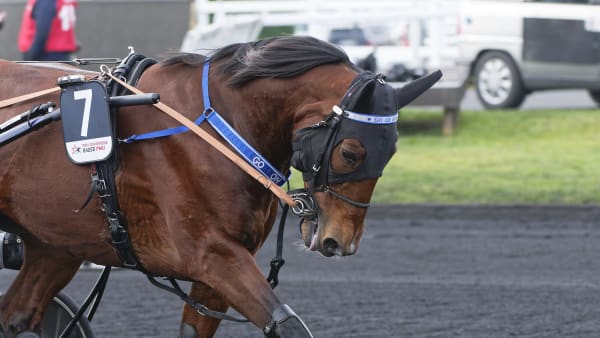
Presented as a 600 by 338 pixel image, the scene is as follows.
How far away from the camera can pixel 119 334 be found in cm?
614

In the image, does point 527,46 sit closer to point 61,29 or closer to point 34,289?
point 61,29

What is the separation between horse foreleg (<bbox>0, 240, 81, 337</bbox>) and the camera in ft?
16.4

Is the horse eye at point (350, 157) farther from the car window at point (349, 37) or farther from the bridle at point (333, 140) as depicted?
the car window at point (349, 37)

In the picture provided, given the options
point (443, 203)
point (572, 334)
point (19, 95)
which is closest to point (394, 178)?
point (443, 203)

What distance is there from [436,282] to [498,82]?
23.7 ft

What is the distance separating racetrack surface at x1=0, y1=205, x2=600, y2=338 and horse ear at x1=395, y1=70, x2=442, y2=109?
6.70 ft

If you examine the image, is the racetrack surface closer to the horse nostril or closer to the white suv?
the horse nostril

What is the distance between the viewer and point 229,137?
4379 millimetres

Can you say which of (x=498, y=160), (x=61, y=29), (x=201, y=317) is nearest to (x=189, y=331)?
(x=201, y=317)

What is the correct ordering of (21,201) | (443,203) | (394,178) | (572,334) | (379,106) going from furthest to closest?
(394,178) < (443,203) < (572,334) < (21,201) < (379,106)

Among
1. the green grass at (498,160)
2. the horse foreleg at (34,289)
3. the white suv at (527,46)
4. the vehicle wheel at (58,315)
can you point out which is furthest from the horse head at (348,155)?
the white suv at (527,46)

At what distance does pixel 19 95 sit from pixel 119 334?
5.55 feet

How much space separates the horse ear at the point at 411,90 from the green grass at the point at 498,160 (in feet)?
18.7

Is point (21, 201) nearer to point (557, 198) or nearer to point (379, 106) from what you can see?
point (379, 106)
